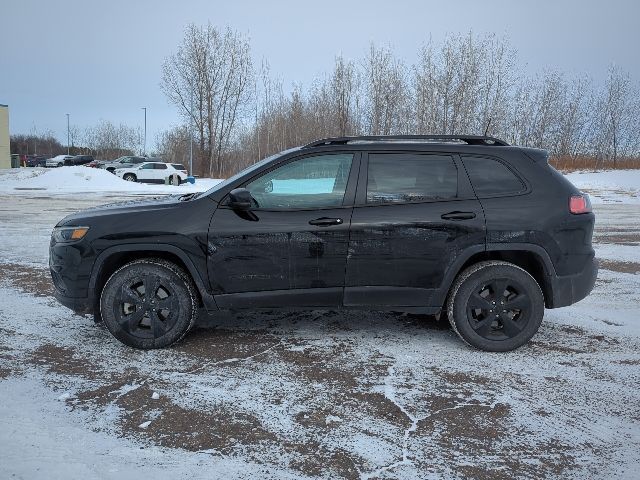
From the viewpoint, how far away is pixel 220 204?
429 cm

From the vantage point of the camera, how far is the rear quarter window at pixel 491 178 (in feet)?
14.3

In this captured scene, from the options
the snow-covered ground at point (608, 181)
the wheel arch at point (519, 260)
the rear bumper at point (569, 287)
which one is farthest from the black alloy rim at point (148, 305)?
the snow-covered ground at point (608, 181)

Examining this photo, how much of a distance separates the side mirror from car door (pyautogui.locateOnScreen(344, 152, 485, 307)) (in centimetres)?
87

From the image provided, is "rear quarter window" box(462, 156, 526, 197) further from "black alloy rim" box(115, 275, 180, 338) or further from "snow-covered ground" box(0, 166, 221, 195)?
"snow-covered ground" box(0, 166, 221, 195)

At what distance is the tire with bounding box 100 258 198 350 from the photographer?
4254mm

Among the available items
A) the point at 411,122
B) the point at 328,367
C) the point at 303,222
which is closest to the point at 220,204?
the point at 303,222

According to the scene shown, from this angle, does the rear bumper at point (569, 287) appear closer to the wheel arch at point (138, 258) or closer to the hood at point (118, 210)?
the wheel arch at point (138, 258)

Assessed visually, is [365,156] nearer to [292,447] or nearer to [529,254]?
[529,254]

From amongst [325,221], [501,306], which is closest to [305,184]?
[325,221]

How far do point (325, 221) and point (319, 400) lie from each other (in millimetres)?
1448

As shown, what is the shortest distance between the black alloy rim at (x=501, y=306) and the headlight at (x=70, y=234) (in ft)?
10.7

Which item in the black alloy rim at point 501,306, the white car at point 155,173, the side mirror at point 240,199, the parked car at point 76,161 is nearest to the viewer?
the side mirror at point 240,199

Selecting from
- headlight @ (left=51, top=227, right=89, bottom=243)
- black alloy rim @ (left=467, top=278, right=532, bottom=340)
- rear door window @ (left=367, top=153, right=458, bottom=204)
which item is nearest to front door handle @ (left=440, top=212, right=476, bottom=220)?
rear door window @ (left=367, top=153, right=458, bottom=204)

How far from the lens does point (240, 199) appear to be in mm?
4168
